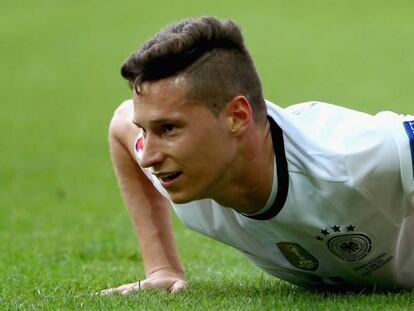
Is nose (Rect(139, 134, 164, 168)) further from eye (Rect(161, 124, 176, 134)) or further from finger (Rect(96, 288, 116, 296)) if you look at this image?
finger (Rect(96, 288, 116, 296))

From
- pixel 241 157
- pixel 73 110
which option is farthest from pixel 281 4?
pixel 241 157

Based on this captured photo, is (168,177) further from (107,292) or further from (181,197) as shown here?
(107,292)

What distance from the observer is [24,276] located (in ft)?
22.6

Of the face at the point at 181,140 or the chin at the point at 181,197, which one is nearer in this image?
the face at the point at 181,140

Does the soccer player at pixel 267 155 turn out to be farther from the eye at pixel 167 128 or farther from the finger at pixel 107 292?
the finger at pixel 107 292

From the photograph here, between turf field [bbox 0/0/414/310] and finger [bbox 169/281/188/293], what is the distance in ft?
0.24

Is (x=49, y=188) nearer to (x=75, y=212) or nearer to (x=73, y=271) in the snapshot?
(x=75, y=212)

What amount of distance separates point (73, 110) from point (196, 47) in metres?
16.1

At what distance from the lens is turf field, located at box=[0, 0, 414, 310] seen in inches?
228

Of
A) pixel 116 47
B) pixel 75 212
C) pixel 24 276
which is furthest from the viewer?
pixel 116 47

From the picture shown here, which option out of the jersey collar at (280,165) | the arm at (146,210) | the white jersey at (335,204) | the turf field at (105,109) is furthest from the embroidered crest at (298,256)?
the arm at (146,210)

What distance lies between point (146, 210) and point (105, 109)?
48.9 feet

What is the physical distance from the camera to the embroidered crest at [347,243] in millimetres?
5172

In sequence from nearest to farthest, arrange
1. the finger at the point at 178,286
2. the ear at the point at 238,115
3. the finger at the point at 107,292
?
the ear at the point at 238,115 < the finger at the point at 107,292 < the finger at the point at 178,286
